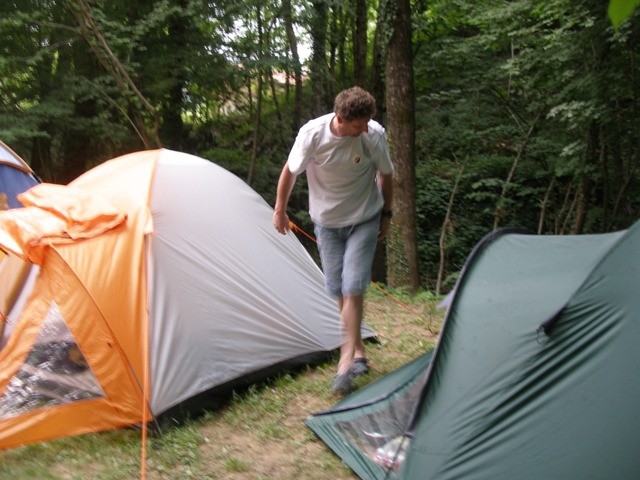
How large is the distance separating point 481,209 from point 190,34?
18.7 feet

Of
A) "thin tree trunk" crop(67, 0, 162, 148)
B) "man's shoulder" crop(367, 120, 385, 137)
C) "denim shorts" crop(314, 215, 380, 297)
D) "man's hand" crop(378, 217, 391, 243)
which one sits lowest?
"denim shorts" crop(314, 215, 380, 297)

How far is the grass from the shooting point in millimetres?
2648

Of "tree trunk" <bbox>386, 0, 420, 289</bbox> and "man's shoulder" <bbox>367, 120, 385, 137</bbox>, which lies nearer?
"man's shoulder" <bbox>367, 120, 385, 137</bbox>

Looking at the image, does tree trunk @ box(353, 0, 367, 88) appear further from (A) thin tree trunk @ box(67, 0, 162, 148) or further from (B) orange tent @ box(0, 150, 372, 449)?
(B) orange tent @ box(0, 150, 372, 449)

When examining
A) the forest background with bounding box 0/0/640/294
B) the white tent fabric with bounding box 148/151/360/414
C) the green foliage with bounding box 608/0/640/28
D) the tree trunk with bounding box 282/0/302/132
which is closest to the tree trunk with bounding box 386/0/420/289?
the forest background with bounding box 0/0/640/294

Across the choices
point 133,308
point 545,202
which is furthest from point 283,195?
point 545,202

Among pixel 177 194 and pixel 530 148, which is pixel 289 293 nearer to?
pixel 177 194

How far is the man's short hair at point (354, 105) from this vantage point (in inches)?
114

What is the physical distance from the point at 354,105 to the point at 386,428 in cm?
155

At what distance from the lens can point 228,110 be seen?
9.98 m

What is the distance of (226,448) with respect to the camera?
2.86m

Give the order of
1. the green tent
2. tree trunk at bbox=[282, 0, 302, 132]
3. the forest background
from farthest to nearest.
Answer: tree trunk at bbox=[282, 0, 302, 132], the forest background, the green tent

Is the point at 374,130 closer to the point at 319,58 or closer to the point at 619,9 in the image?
the point at 619,9

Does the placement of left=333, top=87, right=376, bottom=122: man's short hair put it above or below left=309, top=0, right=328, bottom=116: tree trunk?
below
